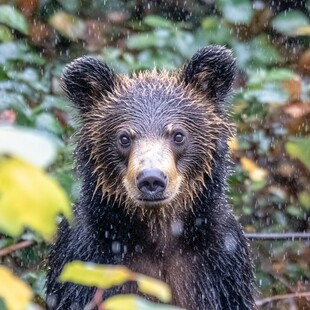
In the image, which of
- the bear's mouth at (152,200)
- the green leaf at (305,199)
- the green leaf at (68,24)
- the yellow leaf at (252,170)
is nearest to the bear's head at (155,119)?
the bear's mouth at (152,200)

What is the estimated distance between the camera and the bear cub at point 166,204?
4.92 meters

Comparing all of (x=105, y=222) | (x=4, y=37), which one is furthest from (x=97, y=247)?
(x=4, y=37)

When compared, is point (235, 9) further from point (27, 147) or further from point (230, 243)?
point (27, 147)

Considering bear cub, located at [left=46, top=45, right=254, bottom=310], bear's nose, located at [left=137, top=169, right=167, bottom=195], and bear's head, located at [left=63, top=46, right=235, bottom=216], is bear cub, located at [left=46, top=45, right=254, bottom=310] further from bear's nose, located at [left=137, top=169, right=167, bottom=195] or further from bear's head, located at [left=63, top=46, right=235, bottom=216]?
bear's nose, located at [left=137, top=169, right=167, bottom=195]

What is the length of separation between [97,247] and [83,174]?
19.2 inches

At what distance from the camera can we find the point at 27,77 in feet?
21.7

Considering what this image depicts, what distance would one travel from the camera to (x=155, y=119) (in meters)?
4.97

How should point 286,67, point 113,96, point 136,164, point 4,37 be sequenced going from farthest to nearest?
1. point 286,67
2. point 4,37
3. point 113,96
4. point 136,164

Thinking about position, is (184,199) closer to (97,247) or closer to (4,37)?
(97,247)

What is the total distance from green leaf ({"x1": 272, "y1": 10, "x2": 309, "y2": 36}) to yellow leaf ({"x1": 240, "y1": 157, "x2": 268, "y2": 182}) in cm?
110

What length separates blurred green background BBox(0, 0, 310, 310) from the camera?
6.62m

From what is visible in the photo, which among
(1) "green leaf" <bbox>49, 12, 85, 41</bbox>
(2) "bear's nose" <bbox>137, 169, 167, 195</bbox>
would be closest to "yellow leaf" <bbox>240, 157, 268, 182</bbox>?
(1) "green leaf" <bbox>49, 12, 85, 41</bbox>

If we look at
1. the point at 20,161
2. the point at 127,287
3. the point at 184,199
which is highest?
the point at 20,161

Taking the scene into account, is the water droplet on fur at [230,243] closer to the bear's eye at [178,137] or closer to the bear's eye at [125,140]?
the bear's eye at [178,137]
